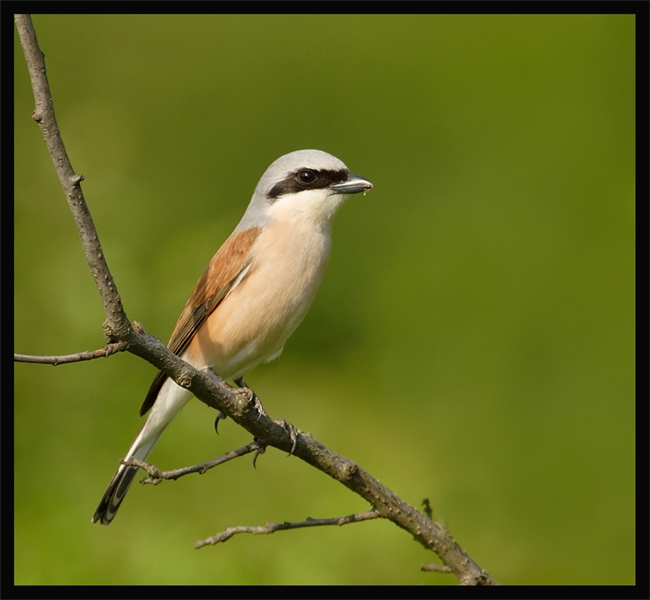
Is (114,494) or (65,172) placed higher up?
(65,172)

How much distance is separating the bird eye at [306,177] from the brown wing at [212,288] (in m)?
0.29

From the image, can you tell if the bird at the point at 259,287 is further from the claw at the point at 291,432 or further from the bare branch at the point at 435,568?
the bare branch at the point at 435,568

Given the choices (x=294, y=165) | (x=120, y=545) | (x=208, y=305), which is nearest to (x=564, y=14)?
(x=294, y=165)

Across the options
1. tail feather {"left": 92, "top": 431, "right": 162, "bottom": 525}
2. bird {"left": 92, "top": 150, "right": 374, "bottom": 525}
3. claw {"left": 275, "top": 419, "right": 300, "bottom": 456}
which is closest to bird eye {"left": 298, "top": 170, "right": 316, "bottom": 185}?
bird {"left": 92, "top": 150, "right": 374, "bottom": 525}

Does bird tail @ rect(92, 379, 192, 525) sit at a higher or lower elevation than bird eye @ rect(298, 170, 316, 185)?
lower

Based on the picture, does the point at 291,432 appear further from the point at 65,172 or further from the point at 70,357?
the point at 65,172

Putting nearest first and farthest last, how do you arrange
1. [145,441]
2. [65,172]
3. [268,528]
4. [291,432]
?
[65,172] → [268,528] → [291,432] → [145,441]

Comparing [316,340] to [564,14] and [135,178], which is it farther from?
[564,14]

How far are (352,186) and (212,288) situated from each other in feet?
2.45

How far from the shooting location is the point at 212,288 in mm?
3330

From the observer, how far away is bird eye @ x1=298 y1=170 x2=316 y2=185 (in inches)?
134

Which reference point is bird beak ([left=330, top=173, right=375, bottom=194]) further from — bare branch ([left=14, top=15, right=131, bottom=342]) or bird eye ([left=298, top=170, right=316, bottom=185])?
bare branch ([left=14, top=15, right=131, bottom=342])

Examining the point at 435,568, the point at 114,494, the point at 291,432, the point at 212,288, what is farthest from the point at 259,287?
the point at 435,568

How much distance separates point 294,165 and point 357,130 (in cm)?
146
